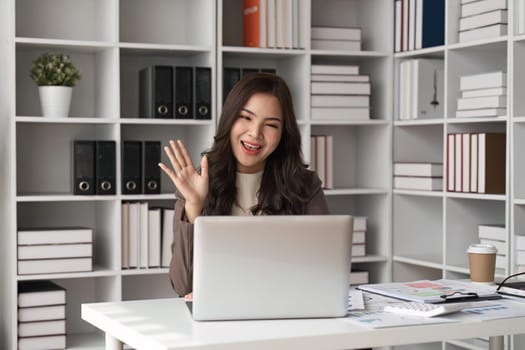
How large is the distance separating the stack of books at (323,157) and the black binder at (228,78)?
1.67 feet

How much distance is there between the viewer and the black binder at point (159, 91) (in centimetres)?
385

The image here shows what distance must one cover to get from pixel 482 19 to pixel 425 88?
0.51m

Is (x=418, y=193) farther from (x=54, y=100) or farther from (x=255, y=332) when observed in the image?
(x=255, y=332)

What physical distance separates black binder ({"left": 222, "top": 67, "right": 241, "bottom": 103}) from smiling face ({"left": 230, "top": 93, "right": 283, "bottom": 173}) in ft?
4.08

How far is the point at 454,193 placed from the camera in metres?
3.90

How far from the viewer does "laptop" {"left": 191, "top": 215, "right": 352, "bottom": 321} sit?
77.2 inches

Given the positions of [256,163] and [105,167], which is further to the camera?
[105,167]

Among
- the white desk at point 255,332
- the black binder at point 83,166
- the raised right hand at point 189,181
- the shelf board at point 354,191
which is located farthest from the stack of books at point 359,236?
the white desk at point 255,332

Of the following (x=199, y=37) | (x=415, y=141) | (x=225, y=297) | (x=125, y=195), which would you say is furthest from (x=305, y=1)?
(x=225, y=297)

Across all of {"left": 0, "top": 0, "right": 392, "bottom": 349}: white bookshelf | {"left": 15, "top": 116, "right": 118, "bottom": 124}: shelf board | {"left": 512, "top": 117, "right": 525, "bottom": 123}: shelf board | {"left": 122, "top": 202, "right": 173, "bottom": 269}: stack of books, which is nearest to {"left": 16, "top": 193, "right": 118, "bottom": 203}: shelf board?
{"left": 0, "top": 0, "right": 392, "bottom": 349}: white bookshelf

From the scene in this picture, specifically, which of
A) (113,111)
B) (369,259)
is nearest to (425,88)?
(369,259)

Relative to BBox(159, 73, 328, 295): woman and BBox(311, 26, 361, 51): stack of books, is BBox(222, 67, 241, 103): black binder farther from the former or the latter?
BBox(159, 73, 328, 295): woman

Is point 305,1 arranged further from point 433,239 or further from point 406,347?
point 406,347

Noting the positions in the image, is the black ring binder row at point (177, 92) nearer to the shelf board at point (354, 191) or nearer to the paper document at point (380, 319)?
the shelf board at point (354, 191)
